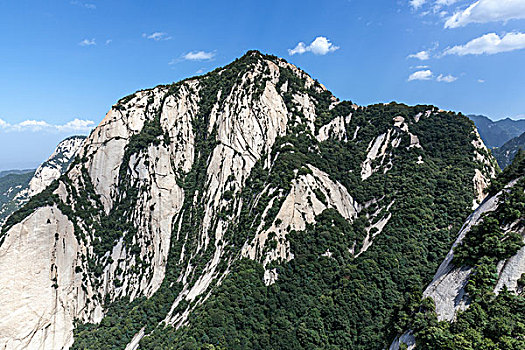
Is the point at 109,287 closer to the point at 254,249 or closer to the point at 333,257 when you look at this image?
the point at 254,249

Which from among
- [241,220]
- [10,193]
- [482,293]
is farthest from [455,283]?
[10,193]

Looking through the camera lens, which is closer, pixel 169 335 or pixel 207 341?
pixel 207 341

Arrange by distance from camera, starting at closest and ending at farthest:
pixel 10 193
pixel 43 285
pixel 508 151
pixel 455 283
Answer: pixel 455 283, pixel 43 285, pixel 508 151, pixel 10 193

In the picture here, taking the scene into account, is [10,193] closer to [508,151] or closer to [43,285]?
[43,285]

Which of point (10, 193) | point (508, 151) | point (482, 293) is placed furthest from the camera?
point (10, 193)

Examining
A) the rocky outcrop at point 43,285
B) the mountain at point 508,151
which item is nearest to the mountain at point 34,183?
the rocky outcrop at point 43,285

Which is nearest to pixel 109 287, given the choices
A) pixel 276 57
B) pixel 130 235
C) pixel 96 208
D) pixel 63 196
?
pixel 130 235
